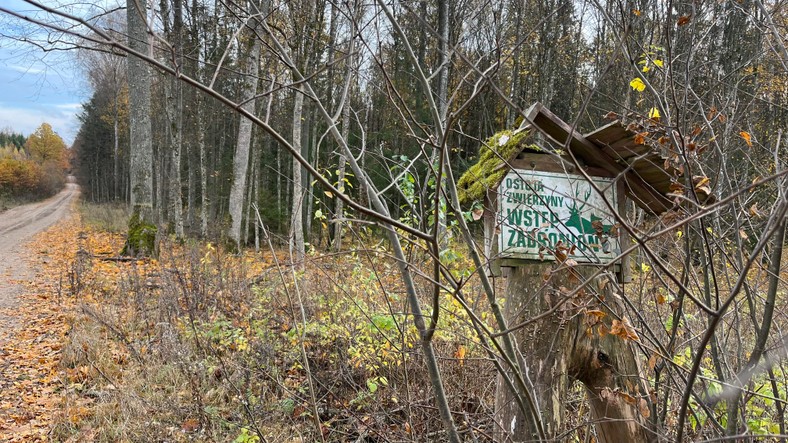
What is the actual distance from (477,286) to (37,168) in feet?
173

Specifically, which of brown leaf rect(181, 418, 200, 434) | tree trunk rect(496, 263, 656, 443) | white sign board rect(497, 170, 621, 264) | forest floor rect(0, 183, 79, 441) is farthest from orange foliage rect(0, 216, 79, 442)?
white sign board rect(497, 170, 621, 264)

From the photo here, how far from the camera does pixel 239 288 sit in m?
5.94

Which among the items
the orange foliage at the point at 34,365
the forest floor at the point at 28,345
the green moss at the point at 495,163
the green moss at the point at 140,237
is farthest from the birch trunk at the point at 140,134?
the green moss at the point at 495,163

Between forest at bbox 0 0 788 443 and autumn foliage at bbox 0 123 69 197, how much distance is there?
38012 millimetres

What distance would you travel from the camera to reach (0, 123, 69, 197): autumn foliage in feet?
128

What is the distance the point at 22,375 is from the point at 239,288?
224 cm

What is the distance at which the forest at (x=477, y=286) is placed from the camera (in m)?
1.46

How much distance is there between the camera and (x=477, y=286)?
4359 millimetres

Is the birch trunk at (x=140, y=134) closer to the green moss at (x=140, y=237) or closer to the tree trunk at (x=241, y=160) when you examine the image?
the green moss at (x=140, y=237)

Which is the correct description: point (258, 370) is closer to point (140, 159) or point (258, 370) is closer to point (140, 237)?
point (140, 237)

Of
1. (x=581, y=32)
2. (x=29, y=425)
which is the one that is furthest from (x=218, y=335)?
(x=581, y=32)

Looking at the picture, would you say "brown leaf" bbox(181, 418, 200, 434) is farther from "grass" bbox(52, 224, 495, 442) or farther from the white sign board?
the white sign board

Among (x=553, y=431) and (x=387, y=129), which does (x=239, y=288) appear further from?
(x=387, y=129)

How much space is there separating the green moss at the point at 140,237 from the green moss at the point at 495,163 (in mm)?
9293
